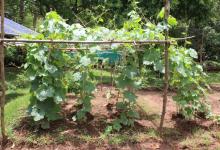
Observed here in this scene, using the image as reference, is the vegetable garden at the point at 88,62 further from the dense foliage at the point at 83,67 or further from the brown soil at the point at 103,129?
the brown soil at the point at 103,129

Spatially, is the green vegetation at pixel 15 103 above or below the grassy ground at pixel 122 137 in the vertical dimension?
above

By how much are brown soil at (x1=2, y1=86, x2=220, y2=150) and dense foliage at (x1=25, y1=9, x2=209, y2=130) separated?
0.56ft

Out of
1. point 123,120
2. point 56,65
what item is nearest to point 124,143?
point 123,120

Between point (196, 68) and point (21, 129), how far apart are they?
3.04 m

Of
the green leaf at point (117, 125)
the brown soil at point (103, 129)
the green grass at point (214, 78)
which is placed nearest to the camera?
the brown soil at point (103, 129)

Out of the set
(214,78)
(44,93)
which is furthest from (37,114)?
(214,78)

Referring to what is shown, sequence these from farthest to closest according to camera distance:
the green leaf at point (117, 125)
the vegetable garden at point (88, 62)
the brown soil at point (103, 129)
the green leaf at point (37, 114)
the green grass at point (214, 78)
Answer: the green grass at point (214, 78) → the green leaf at point (117, 125) → the vegetable garden at point (88, 62) → the green leaf at point (37, 114) → the brown soil at point (103, 129)

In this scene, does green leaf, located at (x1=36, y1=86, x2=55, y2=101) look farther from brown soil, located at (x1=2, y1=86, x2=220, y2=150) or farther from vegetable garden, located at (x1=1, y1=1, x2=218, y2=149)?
brown soil, located at (x1=2, y1=86, x2=220, y2=150)

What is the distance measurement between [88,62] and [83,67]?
0.26m

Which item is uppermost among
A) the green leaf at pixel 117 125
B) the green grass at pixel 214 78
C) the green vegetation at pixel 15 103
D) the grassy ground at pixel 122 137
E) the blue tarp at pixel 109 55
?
the blue tarp at pixel 109 55

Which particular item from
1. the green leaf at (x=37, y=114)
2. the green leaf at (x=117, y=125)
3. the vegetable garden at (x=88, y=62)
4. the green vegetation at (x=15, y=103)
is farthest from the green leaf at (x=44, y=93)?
the green leaf at (x=117, y=125)

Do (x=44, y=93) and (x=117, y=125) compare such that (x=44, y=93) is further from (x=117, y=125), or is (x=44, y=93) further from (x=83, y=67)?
(x=117, y=125)

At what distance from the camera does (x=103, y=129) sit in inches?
235

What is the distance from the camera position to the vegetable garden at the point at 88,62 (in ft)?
18.9
